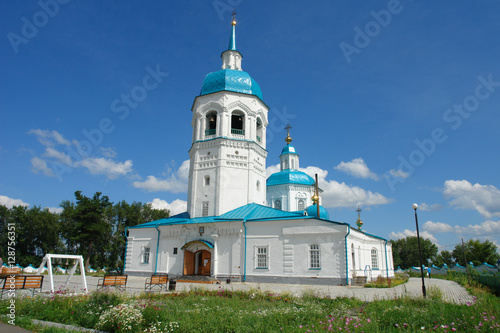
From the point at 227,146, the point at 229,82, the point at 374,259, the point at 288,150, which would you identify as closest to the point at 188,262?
the point at 227,146

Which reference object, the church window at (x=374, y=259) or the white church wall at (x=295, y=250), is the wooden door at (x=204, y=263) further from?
the church window at (x=374, y=259)

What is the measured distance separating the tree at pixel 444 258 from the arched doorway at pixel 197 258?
59466 millimetres

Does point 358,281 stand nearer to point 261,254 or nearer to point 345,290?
point 345,290

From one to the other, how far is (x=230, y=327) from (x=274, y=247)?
1434 cm

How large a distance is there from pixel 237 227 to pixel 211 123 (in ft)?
32.0

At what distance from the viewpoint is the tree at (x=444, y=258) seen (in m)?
66.0

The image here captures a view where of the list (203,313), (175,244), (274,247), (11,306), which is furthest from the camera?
(175,244)

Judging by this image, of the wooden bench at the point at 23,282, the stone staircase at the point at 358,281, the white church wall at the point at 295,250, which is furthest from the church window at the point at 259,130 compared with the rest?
the wooden bench at the point at 23,282

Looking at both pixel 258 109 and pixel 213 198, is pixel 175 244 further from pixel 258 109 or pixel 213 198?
pixel 258 109

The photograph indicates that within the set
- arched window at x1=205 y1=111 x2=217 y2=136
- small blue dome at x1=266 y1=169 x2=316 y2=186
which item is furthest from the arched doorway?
small blue dome at x1=266 y1=169 x2=316 y2=186

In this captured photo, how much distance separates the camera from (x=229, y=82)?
2589cm

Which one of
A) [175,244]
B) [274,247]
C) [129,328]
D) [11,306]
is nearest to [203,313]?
[129,328]

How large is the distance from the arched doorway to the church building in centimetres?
7

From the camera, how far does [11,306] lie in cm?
833
